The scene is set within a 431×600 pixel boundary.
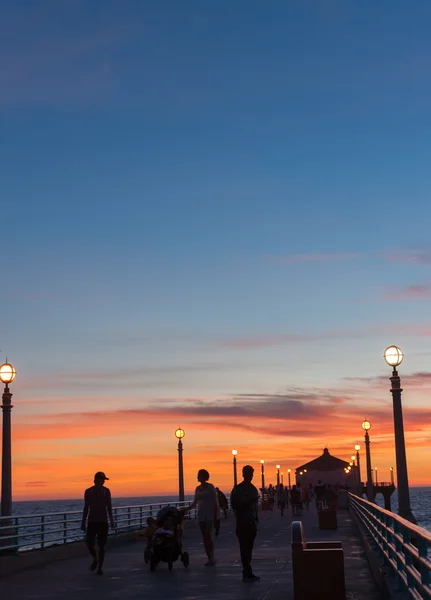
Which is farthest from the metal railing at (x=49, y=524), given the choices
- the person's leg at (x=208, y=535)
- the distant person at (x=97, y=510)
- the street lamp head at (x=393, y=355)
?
the street lamp head at (x=393, y=355)

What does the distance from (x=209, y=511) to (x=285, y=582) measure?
3436 millimetres

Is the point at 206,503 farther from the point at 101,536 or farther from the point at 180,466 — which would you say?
the point at 180,466

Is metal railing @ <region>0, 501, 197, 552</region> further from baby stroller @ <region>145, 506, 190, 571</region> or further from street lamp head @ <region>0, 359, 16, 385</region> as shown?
street lamp head @ <region>0, 359, 16, 385</region>

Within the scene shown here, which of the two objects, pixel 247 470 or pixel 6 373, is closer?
Result: pixel 247 470

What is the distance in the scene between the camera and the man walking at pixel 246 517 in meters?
16.2

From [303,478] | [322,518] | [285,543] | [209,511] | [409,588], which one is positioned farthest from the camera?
[303,478]

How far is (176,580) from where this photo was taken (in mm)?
16938

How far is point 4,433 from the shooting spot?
2112 cm

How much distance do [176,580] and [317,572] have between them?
6.07 metres

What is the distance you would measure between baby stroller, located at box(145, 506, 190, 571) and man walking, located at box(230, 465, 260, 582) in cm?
272

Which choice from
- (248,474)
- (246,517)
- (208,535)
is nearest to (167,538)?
(208,535)

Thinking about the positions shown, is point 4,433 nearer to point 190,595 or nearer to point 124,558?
point 124,558

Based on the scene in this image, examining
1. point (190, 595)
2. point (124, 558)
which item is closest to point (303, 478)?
point (124, 558)

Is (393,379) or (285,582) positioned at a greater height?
(393,379)
